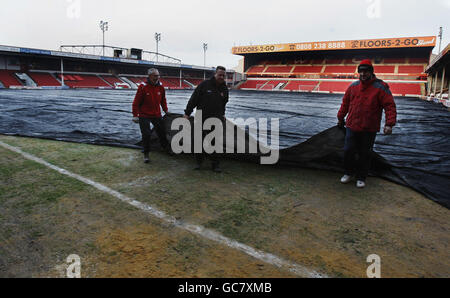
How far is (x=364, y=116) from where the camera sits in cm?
425

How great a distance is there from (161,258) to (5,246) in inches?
55.9

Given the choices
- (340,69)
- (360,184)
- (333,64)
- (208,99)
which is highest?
(333,64)

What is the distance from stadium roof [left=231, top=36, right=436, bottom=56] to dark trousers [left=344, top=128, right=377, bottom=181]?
49.0 meters

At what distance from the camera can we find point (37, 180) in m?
4.26

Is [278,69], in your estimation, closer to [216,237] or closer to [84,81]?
[84,81]

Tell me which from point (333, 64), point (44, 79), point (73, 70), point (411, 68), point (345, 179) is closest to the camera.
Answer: point (345, 179)

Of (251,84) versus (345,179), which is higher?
(251,84)

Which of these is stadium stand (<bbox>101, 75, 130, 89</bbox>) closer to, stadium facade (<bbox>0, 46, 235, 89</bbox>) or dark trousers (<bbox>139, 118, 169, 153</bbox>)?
stadium facade (<bbox>0, 46, 235, 89</bbox>)

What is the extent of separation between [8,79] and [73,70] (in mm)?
10968

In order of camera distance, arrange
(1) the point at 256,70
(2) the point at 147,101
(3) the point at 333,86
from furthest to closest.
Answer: (1) the point at 256,70 < (3) the point at 333,86 < (2) the point at 147,101

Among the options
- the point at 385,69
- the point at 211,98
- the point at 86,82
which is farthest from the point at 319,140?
the point at 385,69

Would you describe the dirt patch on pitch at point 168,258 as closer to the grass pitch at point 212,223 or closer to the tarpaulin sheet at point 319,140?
the grass pitch at point 212,223

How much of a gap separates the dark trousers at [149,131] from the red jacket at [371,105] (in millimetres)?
3595
